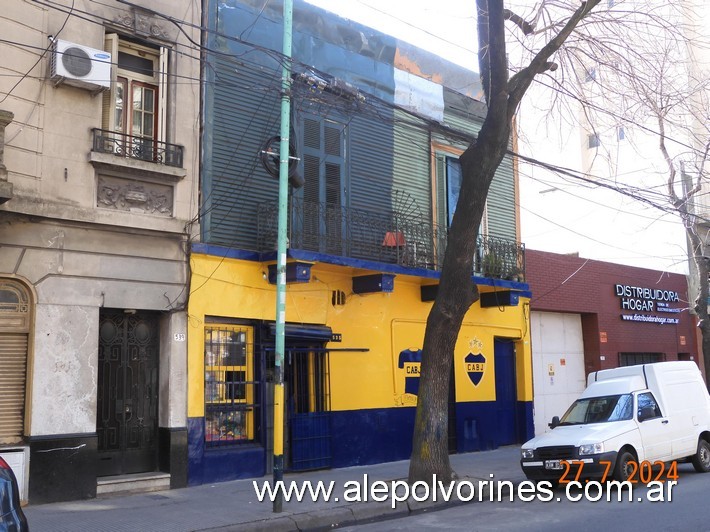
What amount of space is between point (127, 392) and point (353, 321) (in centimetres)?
466

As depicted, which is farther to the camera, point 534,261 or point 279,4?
point 534,261

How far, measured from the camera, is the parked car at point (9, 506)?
14.0ft

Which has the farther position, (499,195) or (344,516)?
(499,195)

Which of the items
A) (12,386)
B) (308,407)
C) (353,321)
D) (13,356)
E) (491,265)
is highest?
(491,265)

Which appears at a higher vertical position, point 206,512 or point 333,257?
point 333,257

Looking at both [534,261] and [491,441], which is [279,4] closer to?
[534,261]

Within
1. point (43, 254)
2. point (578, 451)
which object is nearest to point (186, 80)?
point (43, 254)

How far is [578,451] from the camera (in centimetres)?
1119

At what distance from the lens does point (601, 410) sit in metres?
12.7

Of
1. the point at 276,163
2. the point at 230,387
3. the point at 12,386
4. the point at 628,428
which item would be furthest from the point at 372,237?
the point at 12,386

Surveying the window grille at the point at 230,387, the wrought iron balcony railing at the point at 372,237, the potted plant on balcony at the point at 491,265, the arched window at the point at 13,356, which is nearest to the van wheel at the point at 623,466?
the wrought iron balcony railing at the point at 372,237

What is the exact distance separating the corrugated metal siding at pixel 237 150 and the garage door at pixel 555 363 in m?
9.08

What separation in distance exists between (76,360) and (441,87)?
10.3 metres

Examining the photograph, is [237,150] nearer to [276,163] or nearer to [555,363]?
[276,163]
